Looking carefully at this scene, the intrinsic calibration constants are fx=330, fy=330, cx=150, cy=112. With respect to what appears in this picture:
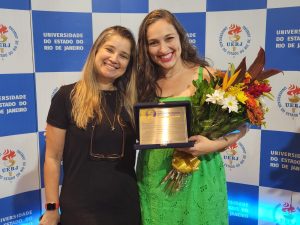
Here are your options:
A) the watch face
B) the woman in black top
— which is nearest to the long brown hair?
the woman in black top

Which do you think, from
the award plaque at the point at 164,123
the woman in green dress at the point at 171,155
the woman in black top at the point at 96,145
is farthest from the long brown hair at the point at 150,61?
the award plaque at the point at 164,123

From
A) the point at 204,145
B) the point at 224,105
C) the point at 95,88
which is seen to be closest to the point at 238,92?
the point at 224,105

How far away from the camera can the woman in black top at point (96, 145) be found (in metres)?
1.48

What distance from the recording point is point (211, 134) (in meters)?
1.53

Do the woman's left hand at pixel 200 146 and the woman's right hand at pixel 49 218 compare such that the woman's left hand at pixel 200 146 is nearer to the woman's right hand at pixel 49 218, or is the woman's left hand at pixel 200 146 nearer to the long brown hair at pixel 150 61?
the long brown hair at pixel 150 61

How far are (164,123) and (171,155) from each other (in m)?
0.23

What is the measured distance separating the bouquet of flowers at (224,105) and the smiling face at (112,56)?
14.4 inches

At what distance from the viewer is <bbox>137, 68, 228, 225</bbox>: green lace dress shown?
1569mm

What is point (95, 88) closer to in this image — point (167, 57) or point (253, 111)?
point (167, 57)

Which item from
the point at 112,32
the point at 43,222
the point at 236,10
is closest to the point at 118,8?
the point at 236,10

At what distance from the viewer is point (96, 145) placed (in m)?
1.48

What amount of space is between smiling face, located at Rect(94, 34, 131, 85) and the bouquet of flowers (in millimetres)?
365

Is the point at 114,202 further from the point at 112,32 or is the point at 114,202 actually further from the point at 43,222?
the point at 112,32

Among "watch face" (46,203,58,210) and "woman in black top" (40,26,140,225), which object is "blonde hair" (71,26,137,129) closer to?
"woman in black top" (40,26,140,225)
